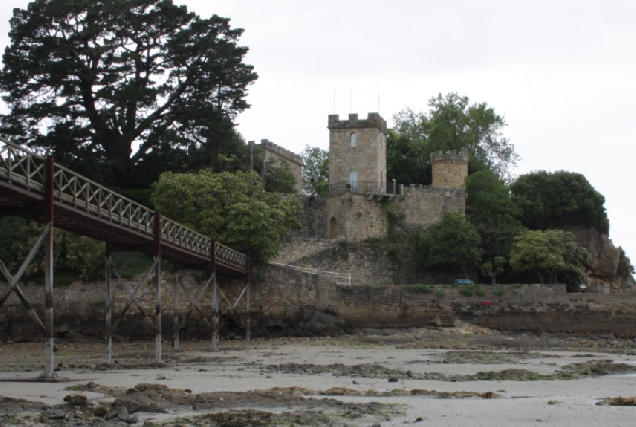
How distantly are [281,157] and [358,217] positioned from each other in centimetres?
1036

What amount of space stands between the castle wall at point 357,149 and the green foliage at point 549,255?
9659mm

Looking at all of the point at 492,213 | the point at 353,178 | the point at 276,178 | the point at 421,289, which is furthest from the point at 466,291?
the point at 276,178

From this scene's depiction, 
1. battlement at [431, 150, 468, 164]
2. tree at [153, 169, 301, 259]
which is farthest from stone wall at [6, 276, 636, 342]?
battlement at [431, 150, 468, 164]

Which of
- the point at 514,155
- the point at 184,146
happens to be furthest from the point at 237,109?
the point at 514,155

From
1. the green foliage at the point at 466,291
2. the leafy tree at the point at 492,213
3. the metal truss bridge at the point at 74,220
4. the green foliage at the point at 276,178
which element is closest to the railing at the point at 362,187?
the green foliage at the point at 276,178

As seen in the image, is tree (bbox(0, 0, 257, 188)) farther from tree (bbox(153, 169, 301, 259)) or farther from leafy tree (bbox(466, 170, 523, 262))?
leafy tree (bbox(466, 170, 523, 262))

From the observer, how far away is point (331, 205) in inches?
1887

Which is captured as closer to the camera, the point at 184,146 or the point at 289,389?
the point at 289,389

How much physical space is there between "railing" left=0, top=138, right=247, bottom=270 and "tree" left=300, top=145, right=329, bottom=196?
33.9 metres

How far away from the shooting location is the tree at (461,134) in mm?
58031

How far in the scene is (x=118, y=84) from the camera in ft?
139

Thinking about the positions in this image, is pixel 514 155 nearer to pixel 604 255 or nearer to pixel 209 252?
pixel 604 255

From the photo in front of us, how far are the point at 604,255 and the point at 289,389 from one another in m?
38.8

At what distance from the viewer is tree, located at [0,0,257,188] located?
40.8 metres
